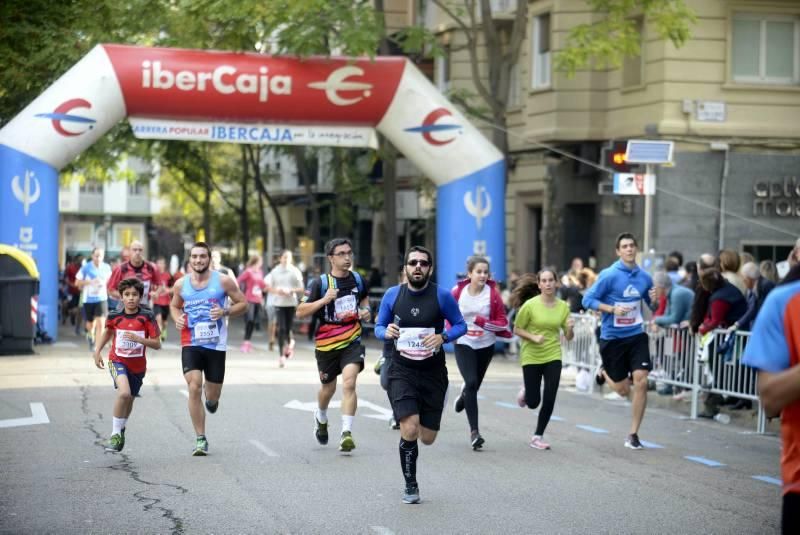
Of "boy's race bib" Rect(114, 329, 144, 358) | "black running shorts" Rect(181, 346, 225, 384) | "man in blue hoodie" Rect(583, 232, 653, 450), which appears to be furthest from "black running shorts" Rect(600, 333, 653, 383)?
"boy's race bib" Rect(114, 329, 144, 358)

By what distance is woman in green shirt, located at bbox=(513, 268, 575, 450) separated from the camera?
1287 centimetres

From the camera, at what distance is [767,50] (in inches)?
1064

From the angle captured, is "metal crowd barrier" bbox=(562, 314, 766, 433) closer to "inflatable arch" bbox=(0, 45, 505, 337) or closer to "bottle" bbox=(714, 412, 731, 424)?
"bottle" bbox=(714, 412, 731, 424)

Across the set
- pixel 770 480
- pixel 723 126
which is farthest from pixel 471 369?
pixel 723 126

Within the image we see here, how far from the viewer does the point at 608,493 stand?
10219 millimetres

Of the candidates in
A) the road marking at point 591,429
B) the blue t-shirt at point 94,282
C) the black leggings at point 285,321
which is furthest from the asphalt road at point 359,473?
the blue t-shirt at point 94,282

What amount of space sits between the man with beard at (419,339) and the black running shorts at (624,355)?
11.2 ft

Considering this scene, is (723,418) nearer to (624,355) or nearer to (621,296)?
(624,355)

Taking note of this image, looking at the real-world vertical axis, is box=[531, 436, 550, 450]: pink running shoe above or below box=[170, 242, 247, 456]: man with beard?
below

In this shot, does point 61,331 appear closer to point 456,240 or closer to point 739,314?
point 456,240

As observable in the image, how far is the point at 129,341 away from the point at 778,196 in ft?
58.5

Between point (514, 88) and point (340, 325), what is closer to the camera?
point (340, 325)

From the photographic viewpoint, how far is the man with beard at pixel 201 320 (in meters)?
11.9

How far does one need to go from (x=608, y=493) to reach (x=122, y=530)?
3617mm
